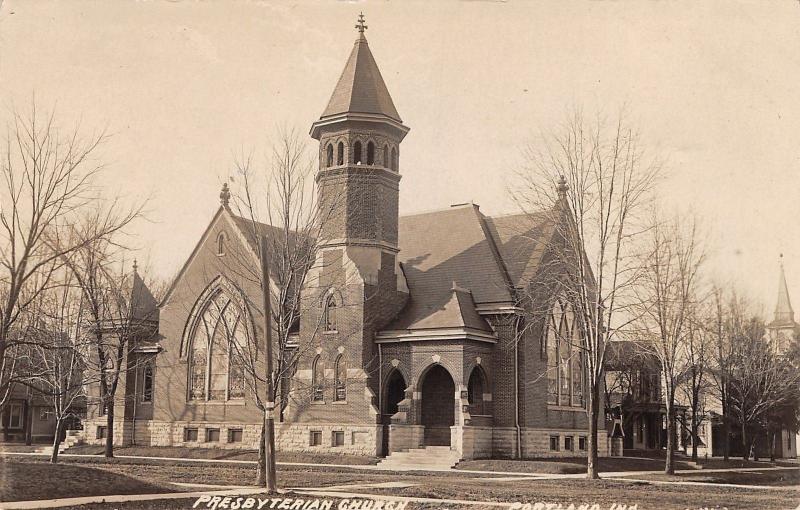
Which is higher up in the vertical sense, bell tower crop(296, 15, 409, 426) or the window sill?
bell tower crop(296, 15, 409, 426)

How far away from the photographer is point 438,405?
3944 cm

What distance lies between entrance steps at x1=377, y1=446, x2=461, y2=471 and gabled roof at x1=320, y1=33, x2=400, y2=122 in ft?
44.7

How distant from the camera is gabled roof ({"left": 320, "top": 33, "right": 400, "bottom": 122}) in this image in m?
38.8

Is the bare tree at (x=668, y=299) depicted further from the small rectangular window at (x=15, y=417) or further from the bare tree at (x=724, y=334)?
the small rectangular window at (x=15, y=417)

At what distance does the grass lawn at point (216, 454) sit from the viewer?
116 ft

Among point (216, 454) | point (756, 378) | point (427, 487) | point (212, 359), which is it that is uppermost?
point (212, 359)

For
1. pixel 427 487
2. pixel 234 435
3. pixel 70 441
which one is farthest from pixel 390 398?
pixel 70 441

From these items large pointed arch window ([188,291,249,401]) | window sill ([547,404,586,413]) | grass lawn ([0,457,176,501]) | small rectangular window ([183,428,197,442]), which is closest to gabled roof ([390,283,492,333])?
window sill ([547,404,586,413])

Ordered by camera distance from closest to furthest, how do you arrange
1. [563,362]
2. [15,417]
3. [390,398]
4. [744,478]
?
[744,478], [390,398], [563,362], [15,417]

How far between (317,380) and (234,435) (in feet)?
19.6

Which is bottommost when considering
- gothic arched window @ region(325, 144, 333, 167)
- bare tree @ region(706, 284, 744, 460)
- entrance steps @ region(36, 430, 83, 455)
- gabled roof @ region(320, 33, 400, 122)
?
entrance steps @ region(36, 430, 83, 455)

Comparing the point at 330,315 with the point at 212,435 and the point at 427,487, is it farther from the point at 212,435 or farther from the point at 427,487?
the point at 427,487

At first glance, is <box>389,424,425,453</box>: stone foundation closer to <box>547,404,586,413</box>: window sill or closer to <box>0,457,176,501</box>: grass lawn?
<box>547,404,586,413</box>: window sill

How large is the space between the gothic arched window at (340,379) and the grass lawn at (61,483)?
16588 mm
